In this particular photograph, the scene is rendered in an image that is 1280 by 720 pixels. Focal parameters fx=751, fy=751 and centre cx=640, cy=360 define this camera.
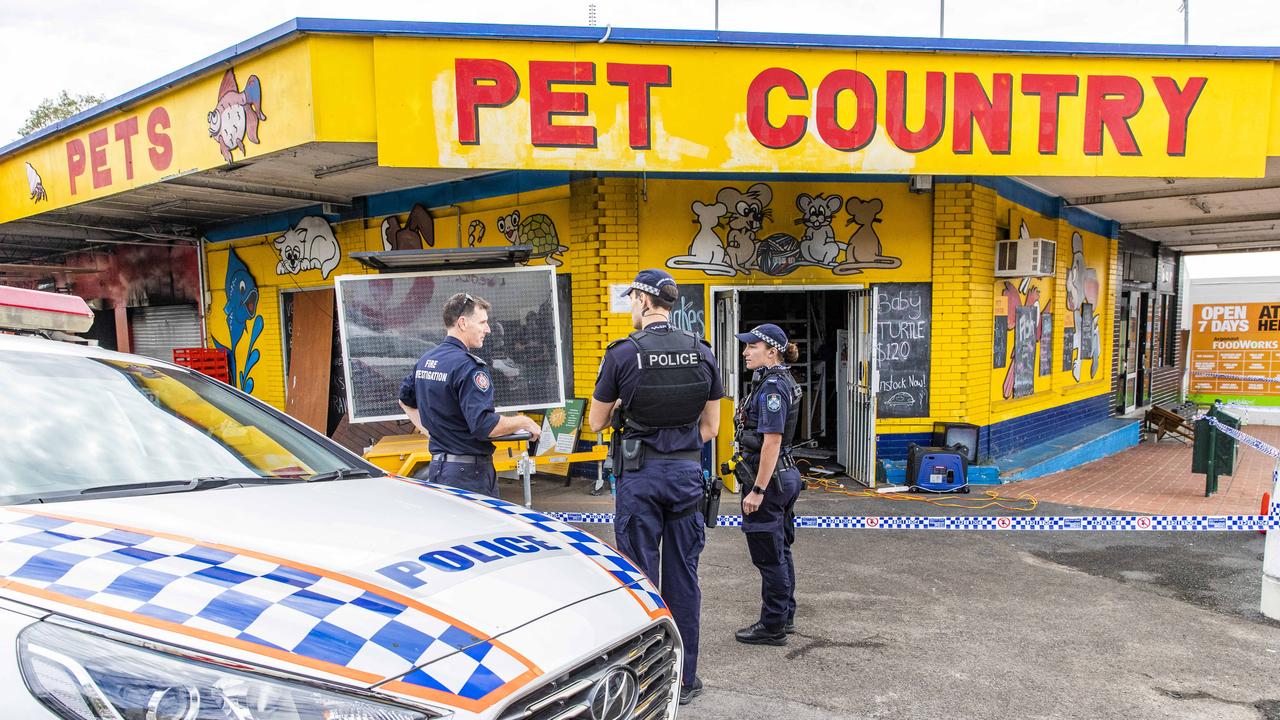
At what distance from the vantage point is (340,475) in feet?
9.42

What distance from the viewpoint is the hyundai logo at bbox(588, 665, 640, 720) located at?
6.23 ft

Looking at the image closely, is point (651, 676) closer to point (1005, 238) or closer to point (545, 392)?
point (545, 392)

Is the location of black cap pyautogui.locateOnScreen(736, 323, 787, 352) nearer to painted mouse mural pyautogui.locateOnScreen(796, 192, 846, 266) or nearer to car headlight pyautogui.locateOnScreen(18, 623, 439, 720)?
car headlight pyautogui.locateOnScreen(18, 623, 439, 720)

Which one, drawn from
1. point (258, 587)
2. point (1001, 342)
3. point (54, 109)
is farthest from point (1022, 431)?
point (54, 109)

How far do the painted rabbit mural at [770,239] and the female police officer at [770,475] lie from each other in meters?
3.75

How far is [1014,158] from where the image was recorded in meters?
6.86

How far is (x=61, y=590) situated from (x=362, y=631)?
0.63 m

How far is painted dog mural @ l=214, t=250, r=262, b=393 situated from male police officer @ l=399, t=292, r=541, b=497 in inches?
345

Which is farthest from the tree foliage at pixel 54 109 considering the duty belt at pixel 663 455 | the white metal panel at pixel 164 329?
the duty belt at pixel 663 455

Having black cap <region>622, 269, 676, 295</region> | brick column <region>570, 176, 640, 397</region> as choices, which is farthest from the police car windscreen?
black cap <region>622, 269, 676, 295</region>

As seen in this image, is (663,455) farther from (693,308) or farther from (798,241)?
(798,241)

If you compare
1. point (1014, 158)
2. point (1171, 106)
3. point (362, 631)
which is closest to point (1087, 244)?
point (1171, 106)

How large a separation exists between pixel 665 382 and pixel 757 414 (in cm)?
85

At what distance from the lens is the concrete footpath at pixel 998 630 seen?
3.53m
